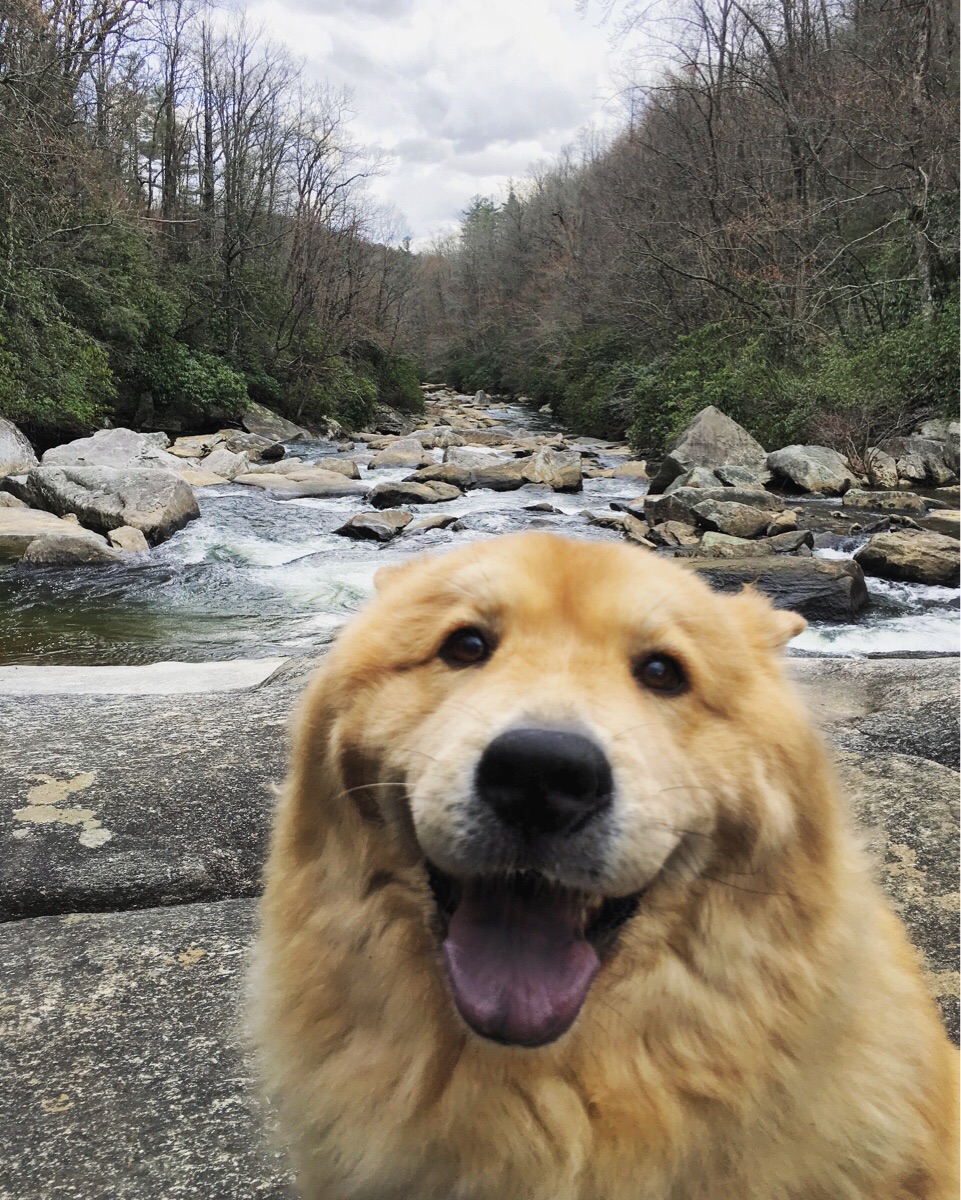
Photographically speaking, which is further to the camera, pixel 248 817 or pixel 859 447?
pixel 859 447

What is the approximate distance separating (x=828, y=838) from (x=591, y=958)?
56cm

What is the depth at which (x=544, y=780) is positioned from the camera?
1.36 meters

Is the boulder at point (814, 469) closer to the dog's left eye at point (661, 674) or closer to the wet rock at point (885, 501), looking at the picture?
the wet rock at point (885, 501)

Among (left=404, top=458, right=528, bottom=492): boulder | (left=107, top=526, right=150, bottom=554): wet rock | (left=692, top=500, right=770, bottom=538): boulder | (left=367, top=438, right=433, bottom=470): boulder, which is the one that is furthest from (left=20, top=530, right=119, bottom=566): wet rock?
(left=367, top=438, right=433, bottom=470): boulder

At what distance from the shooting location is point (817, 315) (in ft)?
70.3

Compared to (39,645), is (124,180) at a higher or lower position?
higher

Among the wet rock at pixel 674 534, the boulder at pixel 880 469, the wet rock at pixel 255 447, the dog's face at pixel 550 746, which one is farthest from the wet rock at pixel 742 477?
the dog's face at pixel 550 746

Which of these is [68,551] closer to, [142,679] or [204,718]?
[142,679]

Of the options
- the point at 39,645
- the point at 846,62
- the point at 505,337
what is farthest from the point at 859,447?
the point at 505,337

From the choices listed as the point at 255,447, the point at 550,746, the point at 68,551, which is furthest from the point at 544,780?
the point at 255,447

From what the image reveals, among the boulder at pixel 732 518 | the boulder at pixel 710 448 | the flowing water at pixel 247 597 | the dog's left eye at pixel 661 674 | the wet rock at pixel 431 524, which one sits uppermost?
the boulder at pixel 710 448

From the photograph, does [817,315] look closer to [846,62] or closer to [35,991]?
[846,62]

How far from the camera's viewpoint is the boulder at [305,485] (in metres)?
17.2

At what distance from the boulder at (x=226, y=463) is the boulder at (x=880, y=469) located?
13363mm
